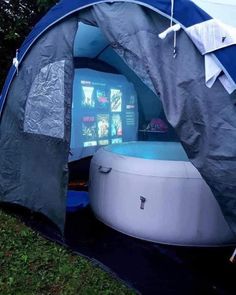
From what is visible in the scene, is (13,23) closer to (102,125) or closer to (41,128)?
(102,125)

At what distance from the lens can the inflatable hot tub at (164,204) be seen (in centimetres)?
309

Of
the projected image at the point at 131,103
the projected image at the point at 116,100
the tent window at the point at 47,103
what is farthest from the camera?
the projected image at the point at 131,103

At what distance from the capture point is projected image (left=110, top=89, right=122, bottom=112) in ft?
16.2

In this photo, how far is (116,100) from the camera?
16.2 feet

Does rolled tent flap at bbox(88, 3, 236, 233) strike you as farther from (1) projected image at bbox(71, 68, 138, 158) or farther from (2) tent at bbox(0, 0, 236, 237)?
(1) projected image at bbox(71, 68, 138, 158)

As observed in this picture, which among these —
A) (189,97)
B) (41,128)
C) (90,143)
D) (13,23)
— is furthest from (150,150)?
(13,23)

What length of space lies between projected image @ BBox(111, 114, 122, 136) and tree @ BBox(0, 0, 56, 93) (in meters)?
2.73

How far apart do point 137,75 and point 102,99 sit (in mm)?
2163

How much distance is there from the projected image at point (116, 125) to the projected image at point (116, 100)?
0.30 ft

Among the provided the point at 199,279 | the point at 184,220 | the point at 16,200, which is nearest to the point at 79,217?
the point at 16,200

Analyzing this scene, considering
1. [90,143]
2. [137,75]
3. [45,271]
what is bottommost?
[45,271]

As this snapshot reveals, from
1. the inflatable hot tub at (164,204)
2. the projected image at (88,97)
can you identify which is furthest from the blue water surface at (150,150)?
the projected image at (88,97)

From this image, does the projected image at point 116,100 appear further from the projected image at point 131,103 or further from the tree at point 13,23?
the tree at point 13,23

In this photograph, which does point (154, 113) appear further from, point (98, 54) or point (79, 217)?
point (79, 217)
